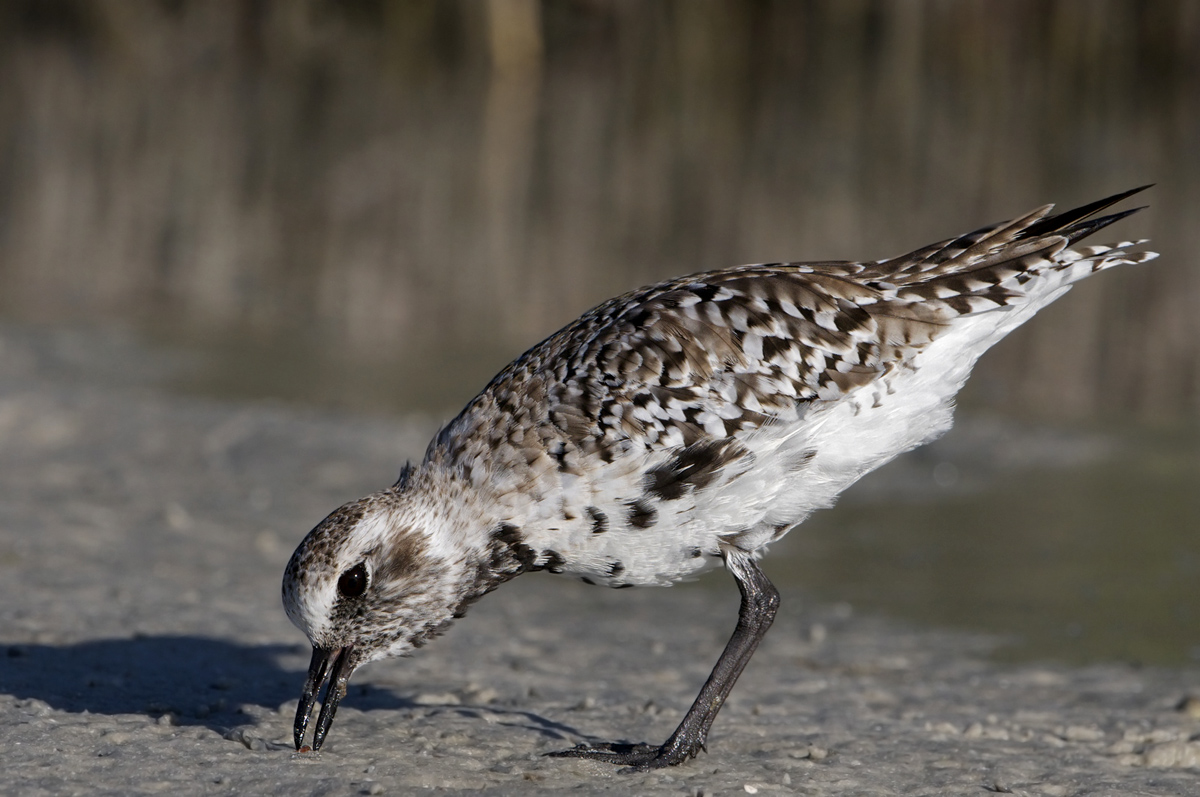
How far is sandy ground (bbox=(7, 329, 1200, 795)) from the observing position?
17.2 ft

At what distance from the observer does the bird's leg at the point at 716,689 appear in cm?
548

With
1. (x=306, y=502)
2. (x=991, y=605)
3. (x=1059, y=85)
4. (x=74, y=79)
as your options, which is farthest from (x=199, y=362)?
(x=1059, y=85)

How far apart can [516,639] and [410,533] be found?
2.62 meters

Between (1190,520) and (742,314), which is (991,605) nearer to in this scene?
(1190,520)

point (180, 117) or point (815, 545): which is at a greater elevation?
point (180, 117)

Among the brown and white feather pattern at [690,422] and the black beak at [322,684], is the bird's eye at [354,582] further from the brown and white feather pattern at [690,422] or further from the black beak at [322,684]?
the black beak at [322,684]

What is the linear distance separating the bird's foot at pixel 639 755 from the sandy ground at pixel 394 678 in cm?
10

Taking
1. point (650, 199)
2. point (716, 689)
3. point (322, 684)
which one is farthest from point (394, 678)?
point (650, 199)

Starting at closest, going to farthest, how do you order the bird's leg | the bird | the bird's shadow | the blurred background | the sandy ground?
the sandy ground < the bird < the bird's leg < the bird's shadow < the blurred background

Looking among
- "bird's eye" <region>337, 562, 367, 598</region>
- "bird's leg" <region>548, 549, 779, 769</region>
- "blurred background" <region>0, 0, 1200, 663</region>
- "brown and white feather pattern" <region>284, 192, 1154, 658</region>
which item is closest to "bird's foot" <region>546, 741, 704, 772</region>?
"bird's leg" <region>548, 549, 779, 769</region>

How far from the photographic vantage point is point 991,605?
8961 mm

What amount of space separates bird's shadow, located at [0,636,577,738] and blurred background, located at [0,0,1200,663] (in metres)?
3.68

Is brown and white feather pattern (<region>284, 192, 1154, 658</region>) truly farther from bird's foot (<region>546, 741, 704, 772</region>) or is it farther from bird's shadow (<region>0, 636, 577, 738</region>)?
bird's shadow (<region>0, 636, 577, 738</region>)

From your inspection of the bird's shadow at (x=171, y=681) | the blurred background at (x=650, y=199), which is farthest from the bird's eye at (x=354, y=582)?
the blurred background at (x=650, y=199)
